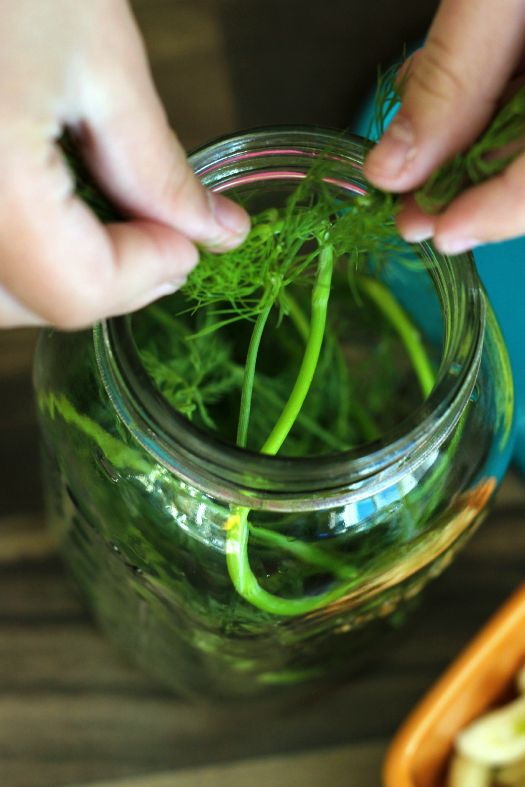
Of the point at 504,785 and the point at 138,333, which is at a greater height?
the point at 138,333

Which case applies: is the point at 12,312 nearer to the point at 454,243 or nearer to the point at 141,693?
the point at 454,243

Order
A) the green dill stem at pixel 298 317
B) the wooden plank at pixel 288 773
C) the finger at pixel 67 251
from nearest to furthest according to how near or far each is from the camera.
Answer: the finger at pixel 67 251 → the green dill stem at pixel 298 317 → the wooden plank at pixel 288 773

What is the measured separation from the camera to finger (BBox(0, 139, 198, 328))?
258mm

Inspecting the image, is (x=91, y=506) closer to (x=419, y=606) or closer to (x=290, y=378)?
(x=290, y=378)

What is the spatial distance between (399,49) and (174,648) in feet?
1.32

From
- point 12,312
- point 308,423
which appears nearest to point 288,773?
point 308,423

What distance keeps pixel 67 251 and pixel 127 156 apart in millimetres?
35

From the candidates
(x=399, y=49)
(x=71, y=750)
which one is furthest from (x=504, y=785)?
(x=399, y=49)

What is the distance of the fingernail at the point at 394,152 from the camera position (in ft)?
0.93

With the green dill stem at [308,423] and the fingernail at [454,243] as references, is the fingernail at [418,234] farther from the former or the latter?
the green dill stem at [308,423]

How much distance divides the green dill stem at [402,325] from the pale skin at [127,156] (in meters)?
0.15

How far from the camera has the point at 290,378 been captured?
0.44 meters

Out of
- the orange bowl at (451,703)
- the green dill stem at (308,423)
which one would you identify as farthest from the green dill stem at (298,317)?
the orange bowl at (451,703)

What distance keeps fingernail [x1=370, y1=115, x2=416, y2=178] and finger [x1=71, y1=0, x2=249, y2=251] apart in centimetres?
6
